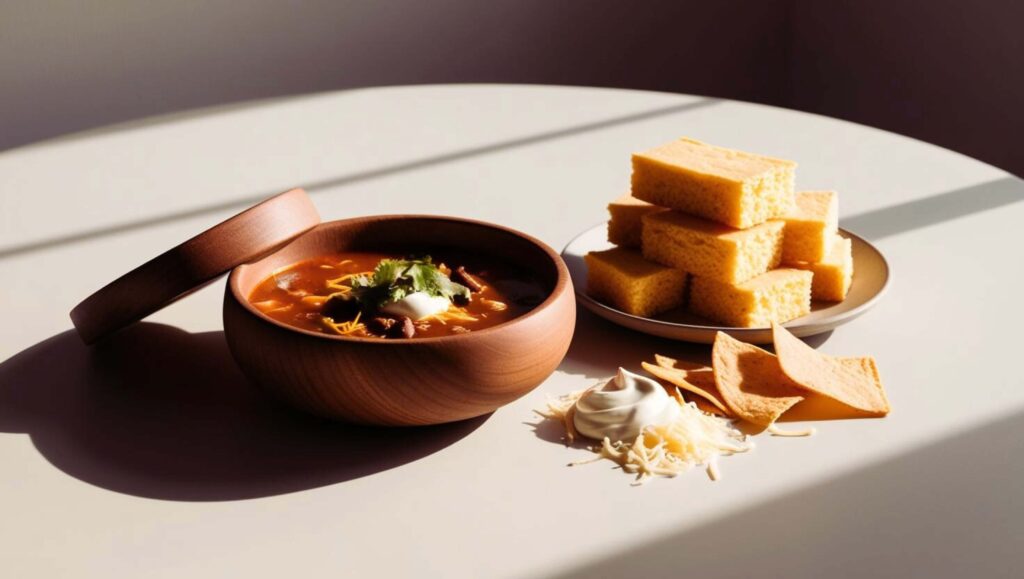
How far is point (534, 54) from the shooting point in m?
4.77

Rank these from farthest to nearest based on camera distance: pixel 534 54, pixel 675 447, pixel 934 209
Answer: pixel 534 54, pixel 934 209, pixel 675 447

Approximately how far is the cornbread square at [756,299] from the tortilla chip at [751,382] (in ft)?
0.21

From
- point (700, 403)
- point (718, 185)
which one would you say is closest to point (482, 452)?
point (700, 403)

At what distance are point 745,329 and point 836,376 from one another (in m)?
0.12

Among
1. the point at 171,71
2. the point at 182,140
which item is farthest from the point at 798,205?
the point at 171,71

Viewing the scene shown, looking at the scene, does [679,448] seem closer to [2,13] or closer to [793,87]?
[2,13]

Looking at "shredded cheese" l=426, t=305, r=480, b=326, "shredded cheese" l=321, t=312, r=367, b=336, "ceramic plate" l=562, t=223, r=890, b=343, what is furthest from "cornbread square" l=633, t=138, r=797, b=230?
"shredded cheese" l=321, t=312, r=367, b=336

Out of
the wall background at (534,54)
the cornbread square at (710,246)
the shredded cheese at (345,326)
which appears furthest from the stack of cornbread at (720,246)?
the wall background at (534,54)

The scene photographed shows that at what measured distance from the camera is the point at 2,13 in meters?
3.92

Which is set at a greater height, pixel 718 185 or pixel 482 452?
pixel 718 185

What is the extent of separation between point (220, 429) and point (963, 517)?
0.76 m

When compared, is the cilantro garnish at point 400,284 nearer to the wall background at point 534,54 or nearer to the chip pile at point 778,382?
the chip pile at point 778,382

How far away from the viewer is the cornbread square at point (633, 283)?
4.84ft

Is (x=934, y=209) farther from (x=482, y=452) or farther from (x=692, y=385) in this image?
(x=482, y=452)
